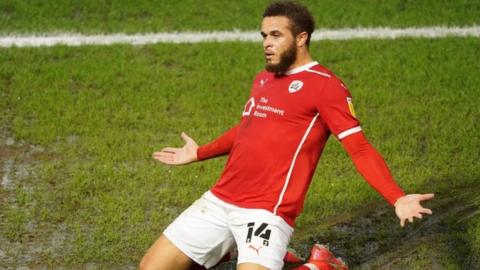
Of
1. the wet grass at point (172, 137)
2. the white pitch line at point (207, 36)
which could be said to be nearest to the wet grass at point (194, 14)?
the white pitch line at point (207, 36)

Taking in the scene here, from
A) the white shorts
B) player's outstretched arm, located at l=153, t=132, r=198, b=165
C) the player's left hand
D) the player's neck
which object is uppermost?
the player's neck

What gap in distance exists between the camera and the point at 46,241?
27.9ft

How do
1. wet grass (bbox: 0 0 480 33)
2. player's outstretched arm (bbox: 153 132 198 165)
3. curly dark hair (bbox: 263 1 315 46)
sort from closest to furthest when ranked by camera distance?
curly dark hair (bbox: 263 1 315 46) → player's outstretched arm (bbox: 153 132 198 165) → wet grass (bbox: 0 0 480 33)

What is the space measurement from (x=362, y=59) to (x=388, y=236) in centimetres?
360

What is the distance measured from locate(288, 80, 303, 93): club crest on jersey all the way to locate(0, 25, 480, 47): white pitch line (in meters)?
5.16

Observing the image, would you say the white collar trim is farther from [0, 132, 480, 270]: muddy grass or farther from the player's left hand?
[0, 132, 480, 270]: muddy grass

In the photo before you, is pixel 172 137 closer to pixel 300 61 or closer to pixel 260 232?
pixel 300 61

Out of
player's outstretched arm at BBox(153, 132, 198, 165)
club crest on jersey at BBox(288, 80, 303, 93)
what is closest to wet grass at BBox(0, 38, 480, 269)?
player's outstretched arm at BBox(153, 132, 198, 165)

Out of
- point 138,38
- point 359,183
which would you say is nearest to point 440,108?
point 359,183

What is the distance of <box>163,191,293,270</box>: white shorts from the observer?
6617 mm

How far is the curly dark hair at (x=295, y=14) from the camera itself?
22.7 feet

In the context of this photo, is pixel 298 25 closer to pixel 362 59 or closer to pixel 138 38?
pixel 362 59

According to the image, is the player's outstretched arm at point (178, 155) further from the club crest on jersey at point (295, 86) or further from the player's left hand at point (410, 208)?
the player's left hand at point (410, 208)

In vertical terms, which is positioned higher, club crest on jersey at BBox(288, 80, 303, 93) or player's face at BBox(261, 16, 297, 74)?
player's face at BBox(261, 16, 297, 74)
